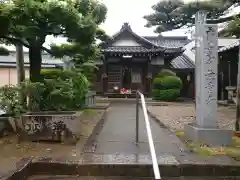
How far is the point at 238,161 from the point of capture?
4547 mm

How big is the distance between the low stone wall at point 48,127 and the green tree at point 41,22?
1937mm

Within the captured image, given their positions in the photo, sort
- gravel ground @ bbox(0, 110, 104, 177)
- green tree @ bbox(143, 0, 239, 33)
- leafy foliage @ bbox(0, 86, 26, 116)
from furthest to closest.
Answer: green tree @ bbox(143, 0, 239, 33), leafy foliage @ bbox(0, 86, 26, 116), gravel ground @ bbox(0, 110, 104, 177)

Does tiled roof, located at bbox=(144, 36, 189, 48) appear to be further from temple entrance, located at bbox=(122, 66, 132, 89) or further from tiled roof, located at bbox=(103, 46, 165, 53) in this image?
temple entrance, located at bbox=(122, 66, 132, 89)

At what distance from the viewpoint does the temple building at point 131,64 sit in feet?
77.0

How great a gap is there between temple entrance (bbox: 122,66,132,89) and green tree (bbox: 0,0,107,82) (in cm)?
1701

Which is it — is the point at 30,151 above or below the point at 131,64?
below

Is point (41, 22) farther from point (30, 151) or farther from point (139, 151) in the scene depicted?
point (139, 151)

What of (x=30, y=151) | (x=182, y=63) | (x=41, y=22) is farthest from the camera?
(x=182, y=63)

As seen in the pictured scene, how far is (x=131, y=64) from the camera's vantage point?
24656 millimetres

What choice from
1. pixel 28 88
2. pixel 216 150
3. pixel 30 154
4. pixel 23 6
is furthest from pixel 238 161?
pixel 23 6

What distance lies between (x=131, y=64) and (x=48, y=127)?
19392 millimetres

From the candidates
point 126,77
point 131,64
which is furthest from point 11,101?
point 131,64

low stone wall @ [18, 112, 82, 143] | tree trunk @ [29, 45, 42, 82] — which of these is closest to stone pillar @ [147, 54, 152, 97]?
tree trunk @ [29, 45, 42, 82]

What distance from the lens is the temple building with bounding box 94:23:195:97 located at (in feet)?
77.0
